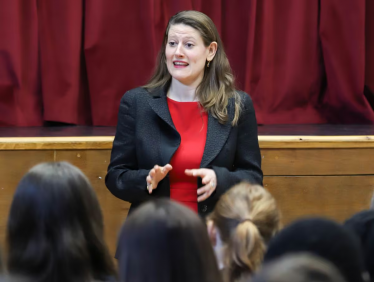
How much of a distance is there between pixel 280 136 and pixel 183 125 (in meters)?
0.81

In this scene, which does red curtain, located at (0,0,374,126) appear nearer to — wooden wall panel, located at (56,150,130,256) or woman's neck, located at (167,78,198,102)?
wooden wall panel, located at (56,150,130,256)

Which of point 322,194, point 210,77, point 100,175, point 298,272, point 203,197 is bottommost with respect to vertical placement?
point 322,194

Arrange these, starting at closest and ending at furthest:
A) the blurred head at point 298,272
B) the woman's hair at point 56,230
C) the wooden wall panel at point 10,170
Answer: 1. the blurred head at point 298,272
2. the woman's hair at point 56,230
3. the wooden wall panel at point 10,170

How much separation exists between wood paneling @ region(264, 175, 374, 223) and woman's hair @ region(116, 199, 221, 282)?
1.62m

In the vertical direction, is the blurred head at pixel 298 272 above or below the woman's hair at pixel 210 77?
below

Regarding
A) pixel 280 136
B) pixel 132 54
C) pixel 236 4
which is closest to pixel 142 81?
pixel 132 54

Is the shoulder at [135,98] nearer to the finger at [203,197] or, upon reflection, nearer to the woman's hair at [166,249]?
the finger at [203,197]

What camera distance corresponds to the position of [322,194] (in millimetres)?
2541

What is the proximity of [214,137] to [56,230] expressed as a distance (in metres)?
0.90

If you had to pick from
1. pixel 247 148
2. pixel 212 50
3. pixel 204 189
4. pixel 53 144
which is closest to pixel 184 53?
pixel 212 50

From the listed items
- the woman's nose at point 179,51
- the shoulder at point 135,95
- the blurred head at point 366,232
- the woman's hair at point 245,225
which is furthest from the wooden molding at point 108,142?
the blurred head at point 366,232

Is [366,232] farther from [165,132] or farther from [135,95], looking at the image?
[135,95]

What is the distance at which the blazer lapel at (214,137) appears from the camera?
1.88 metres

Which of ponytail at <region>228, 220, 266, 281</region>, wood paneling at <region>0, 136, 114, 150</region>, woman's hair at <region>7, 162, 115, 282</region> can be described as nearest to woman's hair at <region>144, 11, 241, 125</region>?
wood paneling at <region>0, 136, 114, 150</region>
